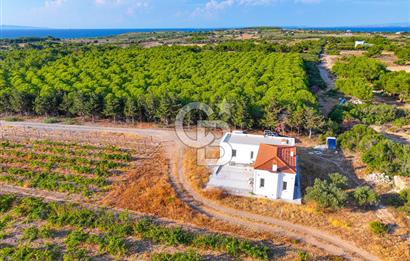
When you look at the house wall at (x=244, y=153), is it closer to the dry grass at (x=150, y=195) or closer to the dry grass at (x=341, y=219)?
the dry grass at (x=341, y=219)

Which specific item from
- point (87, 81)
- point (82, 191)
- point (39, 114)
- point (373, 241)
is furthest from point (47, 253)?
point (87, 81)

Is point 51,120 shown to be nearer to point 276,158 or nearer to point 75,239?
point 75,239

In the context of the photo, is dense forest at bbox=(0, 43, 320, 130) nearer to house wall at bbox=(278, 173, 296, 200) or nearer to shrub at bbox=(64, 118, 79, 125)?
shrub at bbox=(64, 118, 79, 125)

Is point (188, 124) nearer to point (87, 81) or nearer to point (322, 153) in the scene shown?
point (322, 153)

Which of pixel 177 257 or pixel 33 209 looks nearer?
pixel 177 257

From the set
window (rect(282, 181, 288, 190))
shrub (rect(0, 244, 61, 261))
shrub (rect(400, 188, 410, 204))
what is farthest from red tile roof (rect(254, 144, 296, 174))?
shrub (rect(0, 244, 61, 261))

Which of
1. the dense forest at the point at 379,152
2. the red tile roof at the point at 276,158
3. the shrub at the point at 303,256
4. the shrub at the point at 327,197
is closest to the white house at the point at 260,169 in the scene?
the red tile roof at the point at 276,158

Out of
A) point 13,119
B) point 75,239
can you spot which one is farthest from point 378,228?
point 13,119
